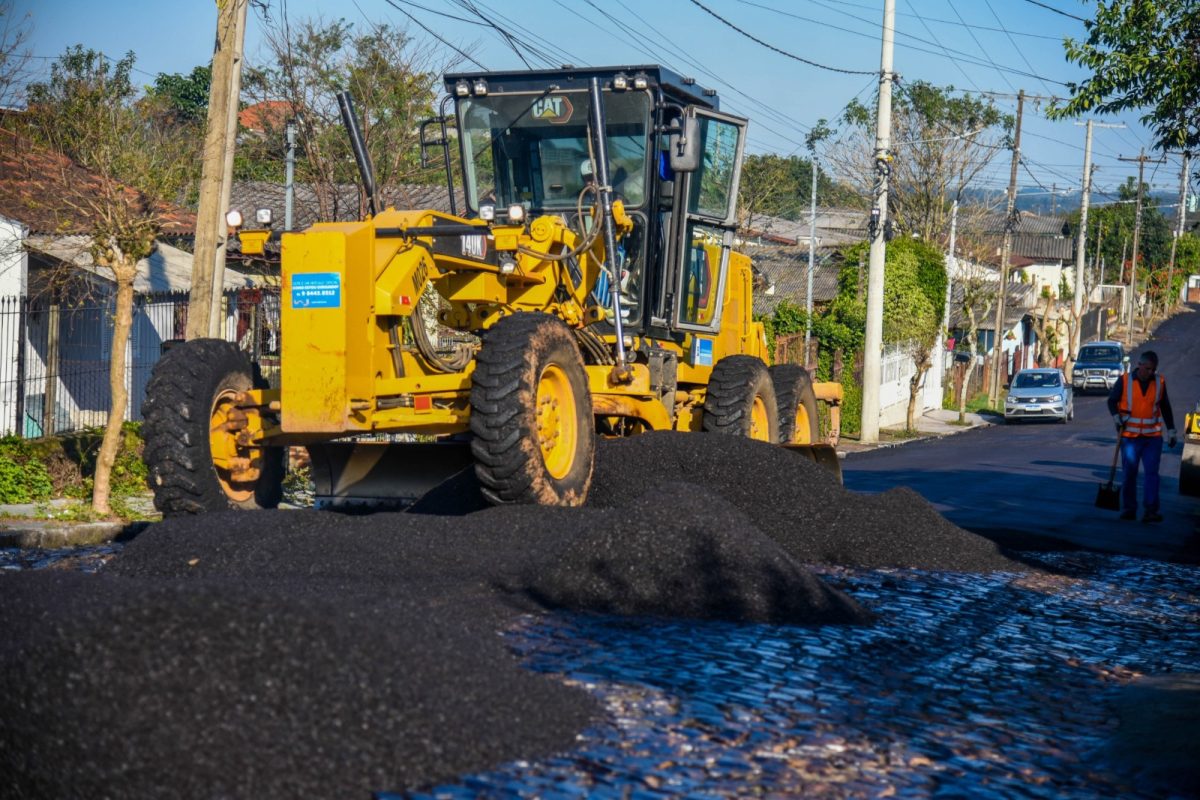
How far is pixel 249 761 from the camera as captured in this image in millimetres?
4332

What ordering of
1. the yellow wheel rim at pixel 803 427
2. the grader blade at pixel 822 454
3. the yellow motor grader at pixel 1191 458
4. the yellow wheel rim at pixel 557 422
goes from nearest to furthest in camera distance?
1. the yellow wheel rim at pixel 557 422
2. the grader blade at pixel 822 454
3. the yellow wheel rim at pixel 803 427
4. the yellow motor grader at pixel 1191 458

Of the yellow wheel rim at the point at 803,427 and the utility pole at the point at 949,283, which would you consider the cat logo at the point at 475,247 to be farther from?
the utility pole at the point at 949,283

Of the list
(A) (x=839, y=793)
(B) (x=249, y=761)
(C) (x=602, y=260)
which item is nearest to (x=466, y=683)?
(B) (x=249, y=761)

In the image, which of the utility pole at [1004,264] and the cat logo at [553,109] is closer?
the cat logo at [553,109]

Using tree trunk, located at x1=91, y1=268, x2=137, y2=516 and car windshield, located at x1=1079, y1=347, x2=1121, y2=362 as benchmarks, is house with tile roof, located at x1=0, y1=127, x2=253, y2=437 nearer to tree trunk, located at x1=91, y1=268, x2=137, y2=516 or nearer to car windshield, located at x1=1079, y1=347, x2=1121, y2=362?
tree trunk, located at x1=91, y1=268, x2=137, y2=516

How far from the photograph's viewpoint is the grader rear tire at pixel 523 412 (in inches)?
345

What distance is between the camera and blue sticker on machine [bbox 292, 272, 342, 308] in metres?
8.84

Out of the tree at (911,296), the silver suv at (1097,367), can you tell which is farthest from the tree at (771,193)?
the silver suv at (1097,367)

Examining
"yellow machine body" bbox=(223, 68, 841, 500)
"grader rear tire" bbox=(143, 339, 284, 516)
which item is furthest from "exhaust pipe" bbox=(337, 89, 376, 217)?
"grader rear tire" bbox=(143, 339, 284, 516)

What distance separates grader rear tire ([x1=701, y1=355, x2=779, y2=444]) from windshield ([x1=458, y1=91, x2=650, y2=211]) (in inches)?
76.6

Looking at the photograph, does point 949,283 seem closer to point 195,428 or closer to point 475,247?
point 475,247

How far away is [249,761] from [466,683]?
99 centimetres

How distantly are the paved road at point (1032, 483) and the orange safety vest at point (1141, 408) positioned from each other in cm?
97

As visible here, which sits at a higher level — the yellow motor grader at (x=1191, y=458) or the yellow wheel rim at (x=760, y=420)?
the yellow wheel rim at (x=760, y=420)
